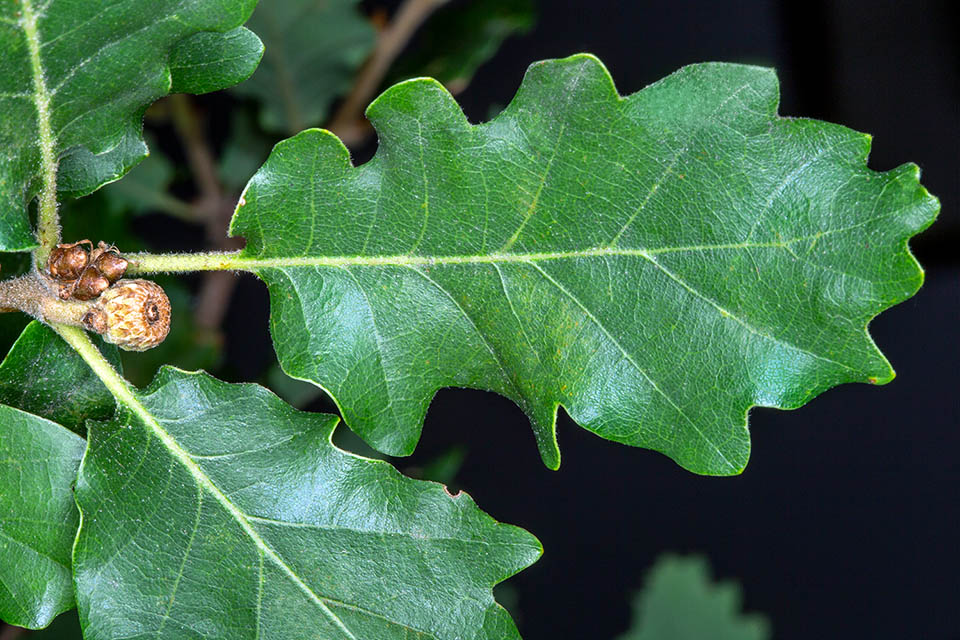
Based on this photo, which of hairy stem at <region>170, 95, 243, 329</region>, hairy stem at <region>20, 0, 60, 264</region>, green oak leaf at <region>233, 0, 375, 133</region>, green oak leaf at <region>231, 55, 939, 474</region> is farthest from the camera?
hairy stem at <region>170, 95, 243, 329</region>

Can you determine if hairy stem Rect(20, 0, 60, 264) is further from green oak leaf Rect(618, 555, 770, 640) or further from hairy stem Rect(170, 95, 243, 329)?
green oak leaf Rect(618, 555, 770, 640)

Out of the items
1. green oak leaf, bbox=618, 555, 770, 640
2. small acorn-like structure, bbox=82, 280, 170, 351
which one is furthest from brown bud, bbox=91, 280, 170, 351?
green oak leaf, bbox=618, 555, 770, 640

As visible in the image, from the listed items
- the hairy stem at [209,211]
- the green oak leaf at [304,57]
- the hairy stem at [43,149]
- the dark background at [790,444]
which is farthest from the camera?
the dark background at [790,444]

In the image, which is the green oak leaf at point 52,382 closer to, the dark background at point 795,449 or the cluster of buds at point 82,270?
the cluster of buds at point 82,270

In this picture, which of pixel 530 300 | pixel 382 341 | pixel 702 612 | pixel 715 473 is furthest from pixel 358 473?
pixel 702 612

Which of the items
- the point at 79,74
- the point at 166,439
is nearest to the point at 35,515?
the point at 166,439

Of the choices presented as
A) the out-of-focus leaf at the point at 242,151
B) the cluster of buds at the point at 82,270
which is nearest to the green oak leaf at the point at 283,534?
the cluster of buds at the point at 82,270
